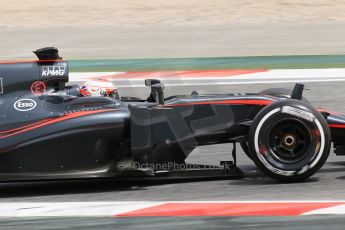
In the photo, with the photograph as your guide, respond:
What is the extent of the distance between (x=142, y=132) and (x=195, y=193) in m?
0.68

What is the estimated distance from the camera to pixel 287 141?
670cm

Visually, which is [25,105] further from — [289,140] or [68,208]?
[289,140]

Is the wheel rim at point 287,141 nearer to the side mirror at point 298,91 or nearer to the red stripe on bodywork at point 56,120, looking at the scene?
the side mirror at point 298,91

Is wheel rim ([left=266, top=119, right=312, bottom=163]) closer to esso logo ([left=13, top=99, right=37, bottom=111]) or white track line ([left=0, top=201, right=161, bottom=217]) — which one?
white track line ([left=0, top=201, right=161, bottom=217])

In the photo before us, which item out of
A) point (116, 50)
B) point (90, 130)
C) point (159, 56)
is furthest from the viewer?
point (116, 50)

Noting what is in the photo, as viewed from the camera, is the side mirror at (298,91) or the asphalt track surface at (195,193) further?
the side mirror at (298,91)

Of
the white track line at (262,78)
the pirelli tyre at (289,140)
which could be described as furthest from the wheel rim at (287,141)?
the white track line at (262,78)

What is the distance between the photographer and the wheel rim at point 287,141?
666 cm

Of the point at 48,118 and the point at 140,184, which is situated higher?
the point at 48,118

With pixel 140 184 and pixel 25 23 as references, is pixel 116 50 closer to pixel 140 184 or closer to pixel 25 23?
pixel 25 23

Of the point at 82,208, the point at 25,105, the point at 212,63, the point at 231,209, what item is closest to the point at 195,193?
the point at 231,209

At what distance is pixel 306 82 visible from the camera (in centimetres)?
1360

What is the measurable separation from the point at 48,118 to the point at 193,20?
16.7m

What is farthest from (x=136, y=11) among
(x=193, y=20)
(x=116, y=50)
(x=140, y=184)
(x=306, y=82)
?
(x=140, y=184)
